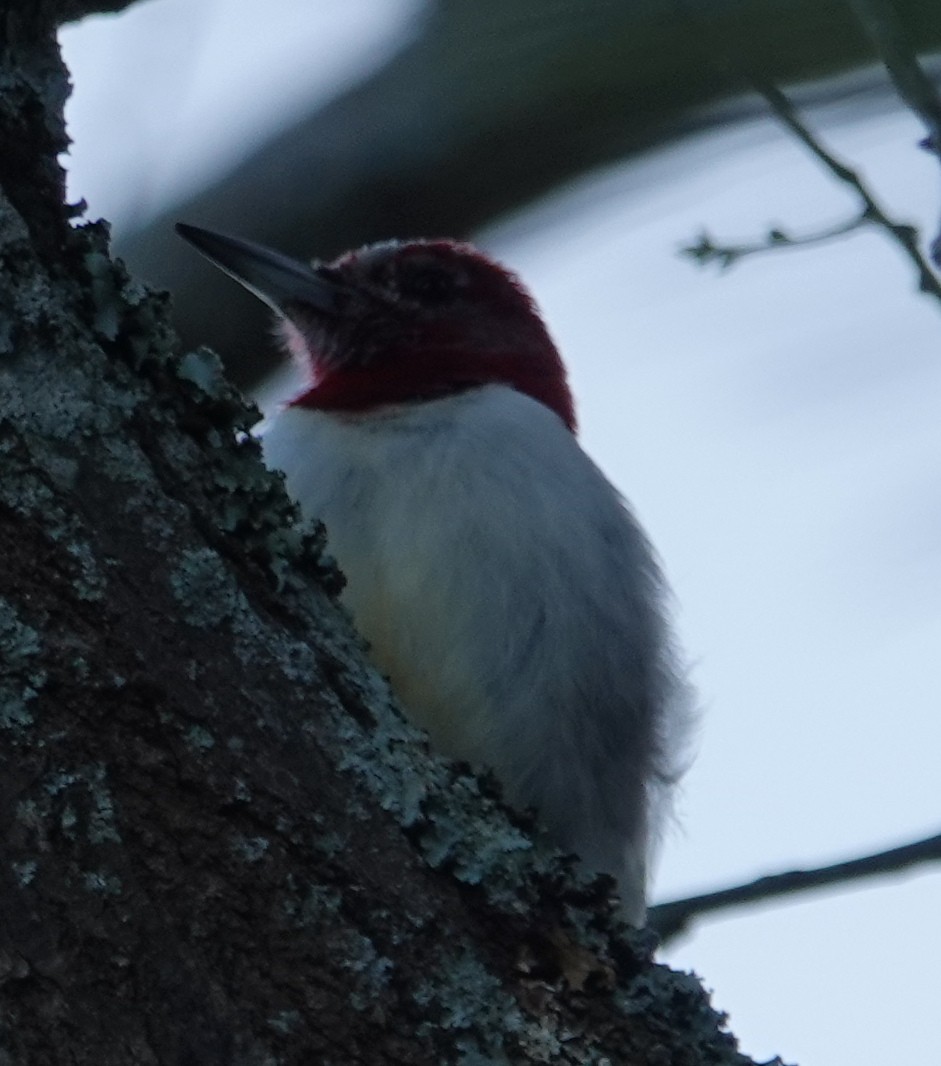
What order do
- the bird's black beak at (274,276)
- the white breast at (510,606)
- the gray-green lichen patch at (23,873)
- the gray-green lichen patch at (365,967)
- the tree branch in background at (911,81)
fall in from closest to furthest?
the gray-green lichen patch at (23,873) → the gray-green lichen patch at (365,967) → the tree branch in background at (911,81) → the white breast at (510,606) → the bird's black beak at (274,276)

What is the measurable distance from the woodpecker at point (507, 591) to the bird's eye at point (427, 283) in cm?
54

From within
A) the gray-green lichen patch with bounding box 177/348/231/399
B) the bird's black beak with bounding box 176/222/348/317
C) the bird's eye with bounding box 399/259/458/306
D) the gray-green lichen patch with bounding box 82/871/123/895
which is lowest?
the gray-green lichen patch with bounding box 82/871/123/895

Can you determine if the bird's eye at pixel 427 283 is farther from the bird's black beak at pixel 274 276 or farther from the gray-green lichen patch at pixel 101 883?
the gray-green lichen patch at pixel 101 883

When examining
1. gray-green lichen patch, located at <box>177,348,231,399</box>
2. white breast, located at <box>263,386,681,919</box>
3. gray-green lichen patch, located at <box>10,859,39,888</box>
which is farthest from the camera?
white breast, located at <box>263,386,681,919</box>

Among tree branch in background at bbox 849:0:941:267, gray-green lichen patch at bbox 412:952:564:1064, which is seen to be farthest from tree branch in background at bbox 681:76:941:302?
gray-green lichen patch at bbox 412:952:564:1064

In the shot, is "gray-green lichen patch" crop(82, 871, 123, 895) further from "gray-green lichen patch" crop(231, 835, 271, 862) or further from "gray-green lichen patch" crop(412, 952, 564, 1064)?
"gray-green lichen patch" crop(412, 952, 564, 1064)

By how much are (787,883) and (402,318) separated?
2048mm

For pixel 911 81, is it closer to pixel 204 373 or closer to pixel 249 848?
pixel 204 373

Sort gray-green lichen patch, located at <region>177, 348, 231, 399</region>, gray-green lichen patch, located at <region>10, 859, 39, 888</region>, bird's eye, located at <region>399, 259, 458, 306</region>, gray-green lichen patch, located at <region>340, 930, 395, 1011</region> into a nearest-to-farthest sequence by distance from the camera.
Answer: gray-green lichen patch, located at <region>10, 859, 39, 888</region> → gray-green lichen patch, located at <region>340, 930, 395, 1011</region> → gray-green lichen patch, located at <region>177, 348, 231, 399</region> → bird's eye, located at <region>399, 259, 458, 306</region>

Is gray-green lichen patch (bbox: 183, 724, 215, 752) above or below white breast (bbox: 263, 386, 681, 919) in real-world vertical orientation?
below

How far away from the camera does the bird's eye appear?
5297 millimetres

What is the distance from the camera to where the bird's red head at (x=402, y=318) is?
16.2 feet

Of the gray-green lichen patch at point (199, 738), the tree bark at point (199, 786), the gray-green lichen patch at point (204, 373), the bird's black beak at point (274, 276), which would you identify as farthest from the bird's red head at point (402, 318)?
the gray-green lichen patch at point (199, 738)

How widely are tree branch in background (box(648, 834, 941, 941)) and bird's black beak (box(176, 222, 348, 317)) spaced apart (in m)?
1.96
